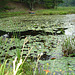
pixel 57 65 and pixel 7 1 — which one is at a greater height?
pixel 7 1

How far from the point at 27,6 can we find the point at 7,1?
15.1ft

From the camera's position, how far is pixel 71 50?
2799 millimetres

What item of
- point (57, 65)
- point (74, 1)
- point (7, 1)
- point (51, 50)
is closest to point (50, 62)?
point (57, 65)

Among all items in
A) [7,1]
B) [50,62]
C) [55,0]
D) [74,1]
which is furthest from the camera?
[74,1]

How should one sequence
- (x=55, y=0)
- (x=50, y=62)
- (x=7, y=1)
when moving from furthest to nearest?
1. (x=55, y=0)
2. (x=7, y=1)
3. (x=50, y=62)

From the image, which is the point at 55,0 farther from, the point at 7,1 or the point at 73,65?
the point at 73,65

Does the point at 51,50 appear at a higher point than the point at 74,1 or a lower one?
lower

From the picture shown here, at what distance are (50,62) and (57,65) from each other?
0.21 m

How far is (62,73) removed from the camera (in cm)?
203

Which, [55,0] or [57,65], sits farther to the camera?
[55,0]

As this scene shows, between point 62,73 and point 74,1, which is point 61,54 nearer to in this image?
point 62,73

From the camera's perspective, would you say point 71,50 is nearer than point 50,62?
No

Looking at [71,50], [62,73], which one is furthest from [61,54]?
[62,73]

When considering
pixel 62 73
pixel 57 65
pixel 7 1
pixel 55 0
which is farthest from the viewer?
pixel 55 0
